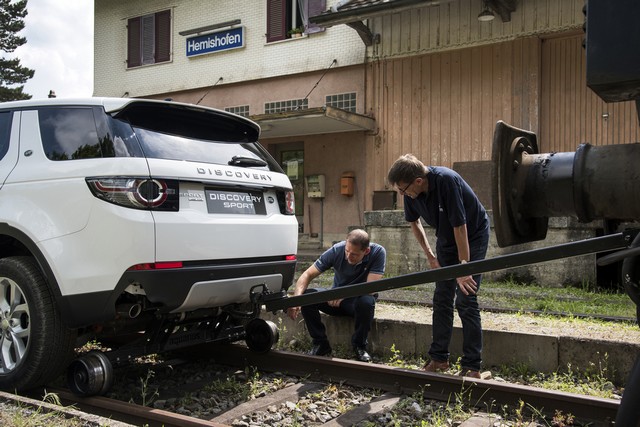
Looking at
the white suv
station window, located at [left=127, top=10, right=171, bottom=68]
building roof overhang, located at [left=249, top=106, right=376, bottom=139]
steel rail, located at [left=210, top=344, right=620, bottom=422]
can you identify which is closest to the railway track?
steel rail, located at [left=210, top=344, right=620, bottom=422]

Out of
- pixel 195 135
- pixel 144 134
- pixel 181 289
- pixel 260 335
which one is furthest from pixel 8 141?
pixel 260 335

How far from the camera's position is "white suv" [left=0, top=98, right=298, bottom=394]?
3.64m

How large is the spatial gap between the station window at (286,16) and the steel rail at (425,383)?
12.2 meters

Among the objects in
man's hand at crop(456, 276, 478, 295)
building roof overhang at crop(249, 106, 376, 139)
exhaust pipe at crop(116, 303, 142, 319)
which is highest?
building roof overhang at crop(249, 106, 376, 139)

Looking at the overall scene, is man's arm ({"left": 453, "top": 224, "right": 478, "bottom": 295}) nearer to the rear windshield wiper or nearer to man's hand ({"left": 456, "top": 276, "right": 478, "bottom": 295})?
man's hand ({"left": 456, "top": 276, "right": 478, "bottom": 295})

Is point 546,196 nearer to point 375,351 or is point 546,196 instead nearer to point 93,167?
point 93,167

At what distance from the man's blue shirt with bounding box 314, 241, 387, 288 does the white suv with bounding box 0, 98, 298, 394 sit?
1253 millimetres

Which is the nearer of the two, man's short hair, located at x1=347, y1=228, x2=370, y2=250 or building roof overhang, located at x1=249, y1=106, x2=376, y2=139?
man's short hair, located at x1=347, y1=228, x2=370, y2=250

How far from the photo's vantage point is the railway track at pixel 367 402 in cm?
361

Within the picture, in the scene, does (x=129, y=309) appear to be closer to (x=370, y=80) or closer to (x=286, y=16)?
(x=370, y=80)

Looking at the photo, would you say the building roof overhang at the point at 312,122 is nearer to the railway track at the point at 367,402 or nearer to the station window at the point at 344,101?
the station window at the point at 344,101

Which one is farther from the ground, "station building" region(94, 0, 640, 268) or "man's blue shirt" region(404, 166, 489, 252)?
"station building" region(94, 0, 640, 268)

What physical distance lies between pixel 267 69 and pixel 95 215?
13.3 metres

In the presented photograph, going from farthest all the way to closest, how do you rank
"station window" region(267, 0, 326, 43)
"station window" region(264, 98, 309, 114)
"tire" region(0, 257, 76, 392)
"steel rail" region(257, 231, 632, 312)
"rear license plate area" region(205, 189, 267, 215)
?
"station window" region(264, 98, 309, 114) → "station window" region(267, 0, 326, 43) → "rear license plate area" region(205, 189, 267, 215) → "tire" region(0, 257, 76, 392) → "steel rail" region(257, 231, 632, 312)
